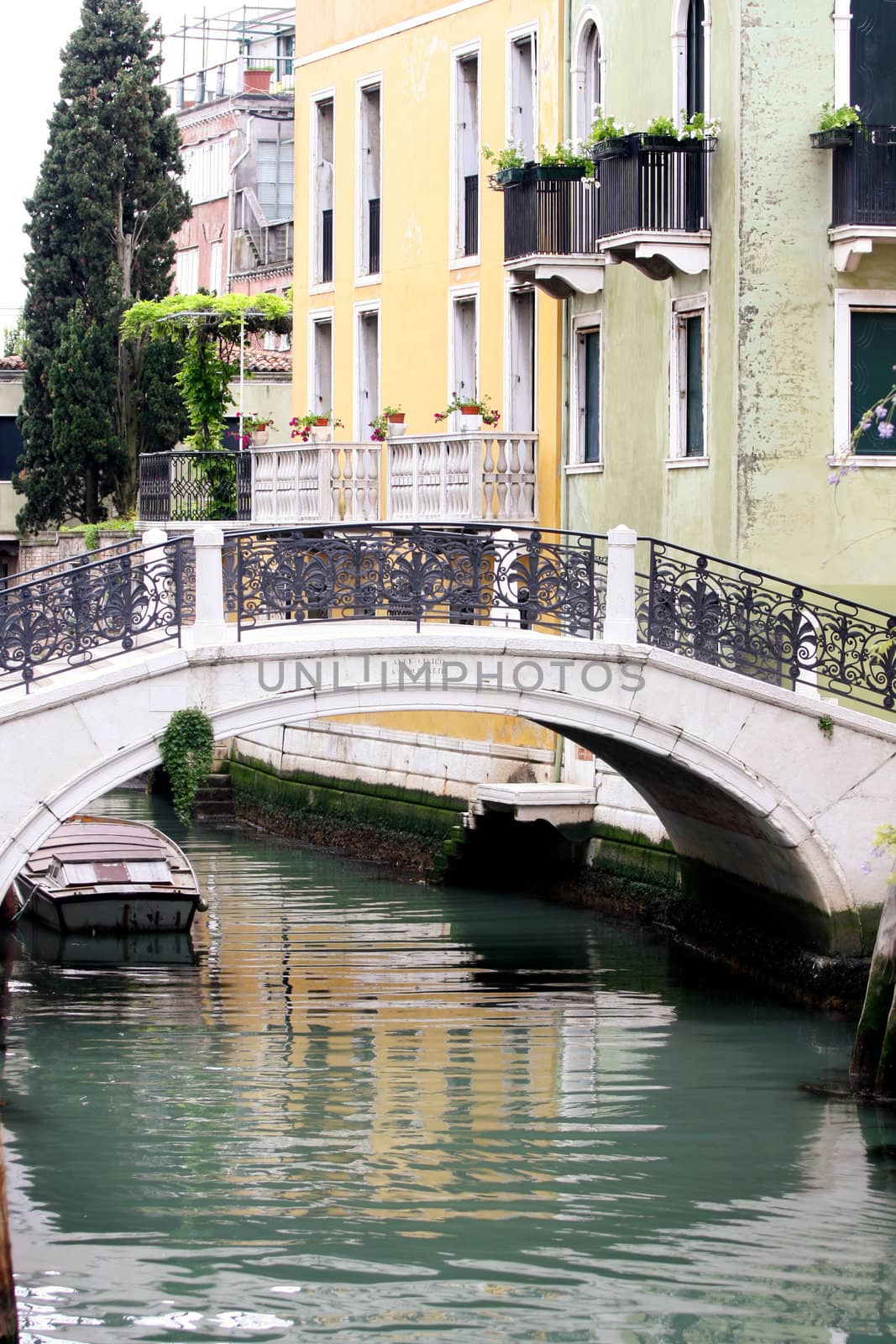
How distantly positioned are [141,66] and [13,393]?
649 centimetres

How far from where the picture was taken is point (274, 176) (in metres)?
42.7

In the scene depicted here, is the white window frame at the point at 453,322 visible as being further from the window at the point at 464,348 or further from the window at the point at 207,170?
the window at the point at 207,170

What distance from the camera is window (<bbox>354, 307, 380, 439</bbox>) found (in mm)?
27109

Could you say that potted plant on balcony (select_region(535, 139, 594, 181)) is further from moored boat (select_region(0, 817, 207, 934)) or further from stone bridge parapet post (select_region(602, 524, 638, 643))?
moored boat (select_region(0, 817, 207, 934))

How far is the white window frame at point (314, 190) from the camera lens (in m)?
27.6

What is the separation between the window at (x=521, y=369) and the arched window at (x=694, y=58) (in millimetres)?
4348

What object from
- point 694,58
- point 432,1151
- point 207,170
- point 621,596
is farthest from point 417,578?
point 207,170

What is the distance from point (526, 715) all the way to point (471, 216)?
386 inches

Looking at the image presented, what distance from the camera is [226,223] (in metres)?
43.7

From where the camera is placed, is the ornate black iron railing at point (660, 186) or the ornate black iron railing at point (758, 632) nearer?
the ornate black iron railing at point (758, 632)

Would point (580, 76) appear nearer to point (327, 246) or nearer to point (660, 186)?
point (660, 186)

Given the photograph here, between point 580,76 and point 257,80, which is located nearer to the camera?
point 580,76

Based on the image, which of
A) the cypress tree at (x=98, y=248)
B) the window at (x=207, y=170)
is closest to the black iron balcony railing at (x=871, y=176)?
the cypress tree at (x=98, y=248)

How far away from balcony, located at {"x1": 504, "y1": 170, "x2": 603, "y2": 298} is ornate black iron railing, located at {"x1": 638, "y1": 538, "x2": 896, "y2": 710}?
5.43 meters
